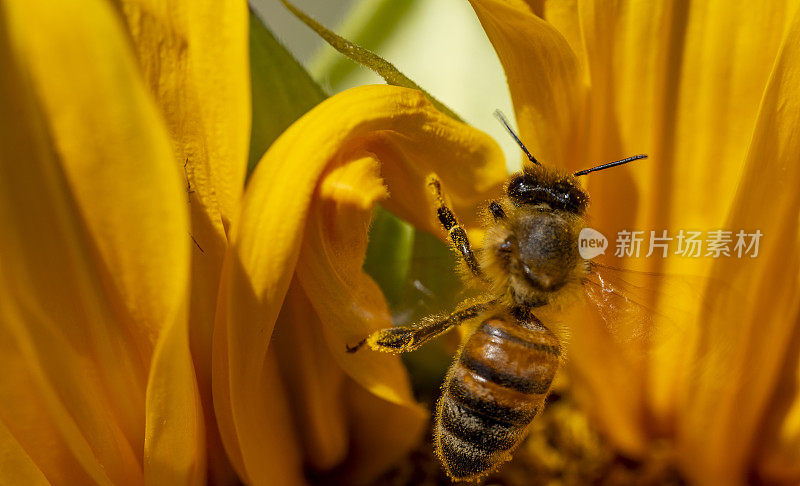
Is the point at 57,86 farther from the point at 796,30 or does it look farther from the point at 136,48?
the point at 796,30

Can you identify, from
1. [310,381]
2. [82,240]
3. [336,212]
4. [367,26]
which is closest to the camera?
[82,240]

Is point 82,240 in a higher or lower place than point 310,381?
higher

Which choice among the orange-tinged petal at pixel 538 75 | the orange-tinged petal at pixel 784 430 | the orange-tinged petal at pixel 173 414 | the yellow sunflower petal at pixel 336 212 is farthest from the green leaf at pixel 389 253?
the orange-tinged petal at pixel 784 430

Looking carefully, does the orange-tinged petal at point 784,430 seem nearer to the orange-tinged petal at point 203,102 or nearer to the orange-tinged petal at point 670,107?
the orange-tinged petal at point 670,107

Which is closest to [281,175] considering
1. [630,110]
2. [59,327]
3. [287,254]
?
[287,254]

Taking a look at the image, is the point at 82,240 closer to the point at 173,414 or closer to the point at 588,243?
the point at 173,414

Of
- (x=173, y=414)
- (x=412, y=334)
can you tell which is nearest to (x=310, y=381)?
(x=412, y=334)
